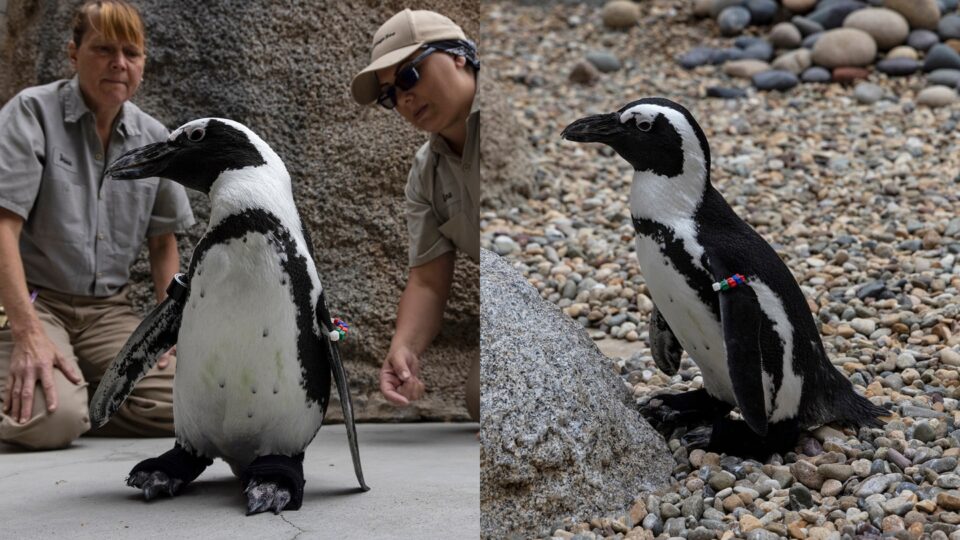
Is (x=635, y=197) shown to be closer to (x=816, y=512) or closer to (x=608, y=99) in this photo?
(x=816, y=512)

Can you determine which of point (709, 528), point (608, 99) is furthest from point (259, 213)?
point (608, 99)

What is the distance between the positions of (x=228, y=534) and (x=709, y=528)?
508mm

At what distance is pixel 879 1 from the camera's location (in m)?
3.38

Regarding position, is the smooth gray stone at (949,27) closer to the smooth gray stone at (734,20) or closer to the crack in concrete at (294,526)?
the smooth gray stone at (734,20)

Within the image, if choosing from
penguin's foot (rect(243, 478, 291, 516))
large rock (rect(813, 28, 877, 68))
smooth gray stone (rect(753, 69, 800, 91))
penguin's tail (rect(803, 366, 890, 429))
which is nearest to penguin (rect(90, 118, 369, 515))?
penguin's foot (rect(243, 478, 291, 516))

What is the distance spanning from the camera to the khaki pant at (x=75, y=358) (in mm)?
1011

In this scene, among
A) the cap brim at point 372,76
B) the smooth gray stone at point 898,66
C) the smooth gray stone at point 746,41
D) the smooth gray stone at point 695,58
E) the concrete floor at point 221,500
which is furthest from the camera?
the smooth gray stone at point 746,41

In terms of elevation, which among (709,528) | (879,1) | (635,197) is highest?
(879,1)

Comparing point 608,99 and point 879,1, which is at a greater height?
point 879,1

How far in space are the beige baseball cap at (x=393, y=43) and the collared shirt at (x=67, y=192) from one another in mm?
275

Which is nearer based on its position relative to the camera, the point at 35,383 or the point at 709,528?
the point at 35,383

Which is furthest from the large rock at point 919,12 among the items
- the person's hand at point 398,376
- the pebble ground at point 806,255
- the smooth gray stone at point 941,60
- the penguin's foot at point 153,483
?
the penguin's foot at point 153,483

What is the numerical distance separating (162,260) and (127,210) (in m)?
0.07

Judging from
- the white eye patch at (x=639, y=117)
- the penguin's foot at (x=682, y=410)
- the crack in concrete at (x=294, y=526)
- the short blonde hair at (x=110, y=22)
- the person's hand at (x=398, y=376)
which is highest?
the short blonde hair at (x=110, y=22)
